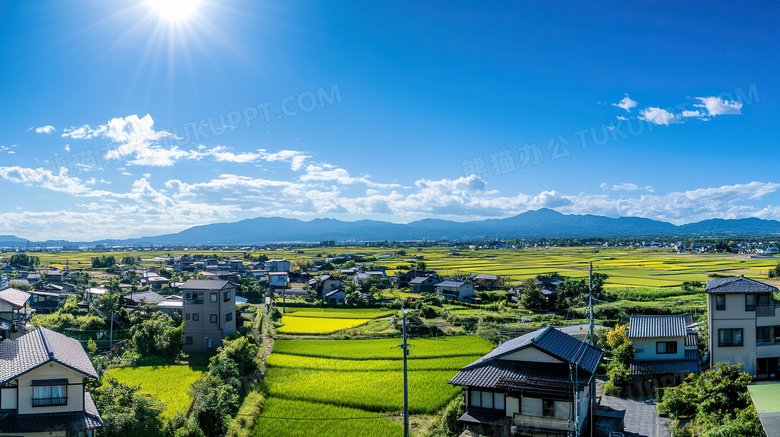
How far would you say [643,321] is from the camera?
73.0ft

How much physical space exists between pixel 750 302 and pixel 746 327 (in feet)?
3.28

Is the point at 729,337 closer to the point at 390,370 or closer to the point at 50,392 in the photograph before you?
the point at 390,370

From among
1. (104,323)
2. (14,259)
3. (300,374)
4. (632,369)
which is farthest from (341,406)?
(14,259)

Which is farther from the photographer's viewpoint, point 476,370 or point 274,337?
point 274,337

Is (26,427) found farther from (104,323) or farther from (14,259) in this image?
(14,259)

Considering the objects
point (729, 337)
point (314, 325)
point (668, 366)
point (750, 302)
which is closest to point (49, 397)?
point (668, 366)

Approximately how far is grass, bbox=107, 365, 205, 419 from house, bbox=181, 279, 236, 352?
4.30 meters

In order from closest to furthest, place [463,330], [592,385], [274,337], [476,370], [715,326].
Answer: [476,370] < [592,385] < [715,326] < [274,337] < [463,330]

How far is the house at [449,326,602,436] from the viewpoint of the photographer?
13062 millimetres

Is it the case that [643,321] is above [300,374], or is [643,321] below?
above

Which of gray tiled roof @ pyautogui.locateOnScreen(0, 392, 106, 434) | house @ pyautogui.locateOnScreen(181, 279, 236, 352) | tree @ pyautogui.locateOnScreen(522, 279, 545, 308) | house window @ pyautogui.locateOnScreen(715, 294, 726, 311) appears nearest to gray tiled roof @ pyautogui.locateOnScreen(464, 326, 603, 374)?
house window @ pyautogui.locateOnScreen(715, 294, 726, 311)

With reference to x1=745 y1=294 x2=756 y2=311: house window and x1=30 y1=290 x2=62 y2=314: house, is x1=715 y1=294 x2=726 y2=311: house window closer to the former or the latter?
x1=745 y1=294 x2=756 y2=311: house window

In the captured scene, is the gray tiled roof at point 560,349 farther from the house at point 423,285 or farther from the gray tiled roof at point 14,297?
the house at point 423,285

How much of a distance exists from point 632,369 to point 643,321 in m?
2.75
